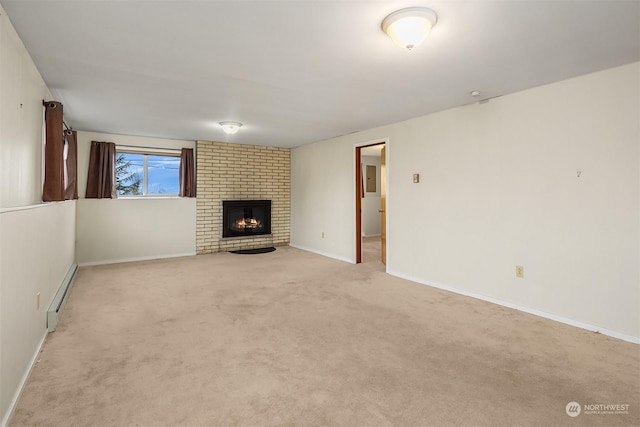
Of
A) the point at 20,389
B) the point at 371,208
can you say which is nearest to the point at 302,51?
the point at 20,389

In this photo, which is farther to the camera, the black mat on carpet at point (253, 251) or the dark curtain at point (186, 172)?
the black mat on carpet at point (253, 251)

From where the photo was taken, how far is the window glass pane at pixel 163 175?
6.04 metres

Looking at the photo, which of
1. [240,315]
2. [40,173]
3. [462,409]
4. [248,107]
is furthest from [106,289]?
[462,409]

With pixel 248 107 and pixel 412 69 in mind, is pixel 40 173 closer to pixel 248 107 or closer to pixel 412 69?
pixel 248 107

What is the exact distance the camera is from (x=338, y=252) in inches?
234

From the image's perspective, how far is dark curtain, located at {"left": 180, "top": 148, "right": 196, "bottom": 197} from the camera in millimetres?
6117

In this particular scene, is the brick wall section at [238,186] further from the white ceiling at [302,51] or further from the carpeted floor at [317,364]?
the carpeted floor at [317,364]

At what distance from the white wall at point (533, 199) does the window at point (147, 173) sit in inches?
162

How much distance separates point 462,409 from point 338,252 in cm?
424

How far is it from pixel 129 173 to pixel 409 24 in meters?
5.70

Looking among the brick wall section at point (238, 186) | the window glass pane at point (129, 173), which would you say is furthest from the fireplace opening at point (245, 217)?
the window glass pane at point (129, 173)

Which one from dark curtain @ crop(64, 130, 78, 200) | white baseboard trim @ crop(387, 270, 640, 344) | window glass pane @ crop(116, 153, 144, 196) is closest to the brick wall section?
window glass pane @ crop(116, 153, 144, 196)

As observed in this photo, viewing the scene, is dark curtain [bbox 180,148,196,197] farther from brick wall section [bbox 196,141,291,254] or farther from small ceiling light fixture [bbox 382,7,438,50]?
small ceiling light fixture [bbox 382,7,438,50]

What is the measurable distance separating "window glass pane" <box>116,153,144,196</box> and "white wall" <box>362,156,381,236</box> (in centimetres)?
532
